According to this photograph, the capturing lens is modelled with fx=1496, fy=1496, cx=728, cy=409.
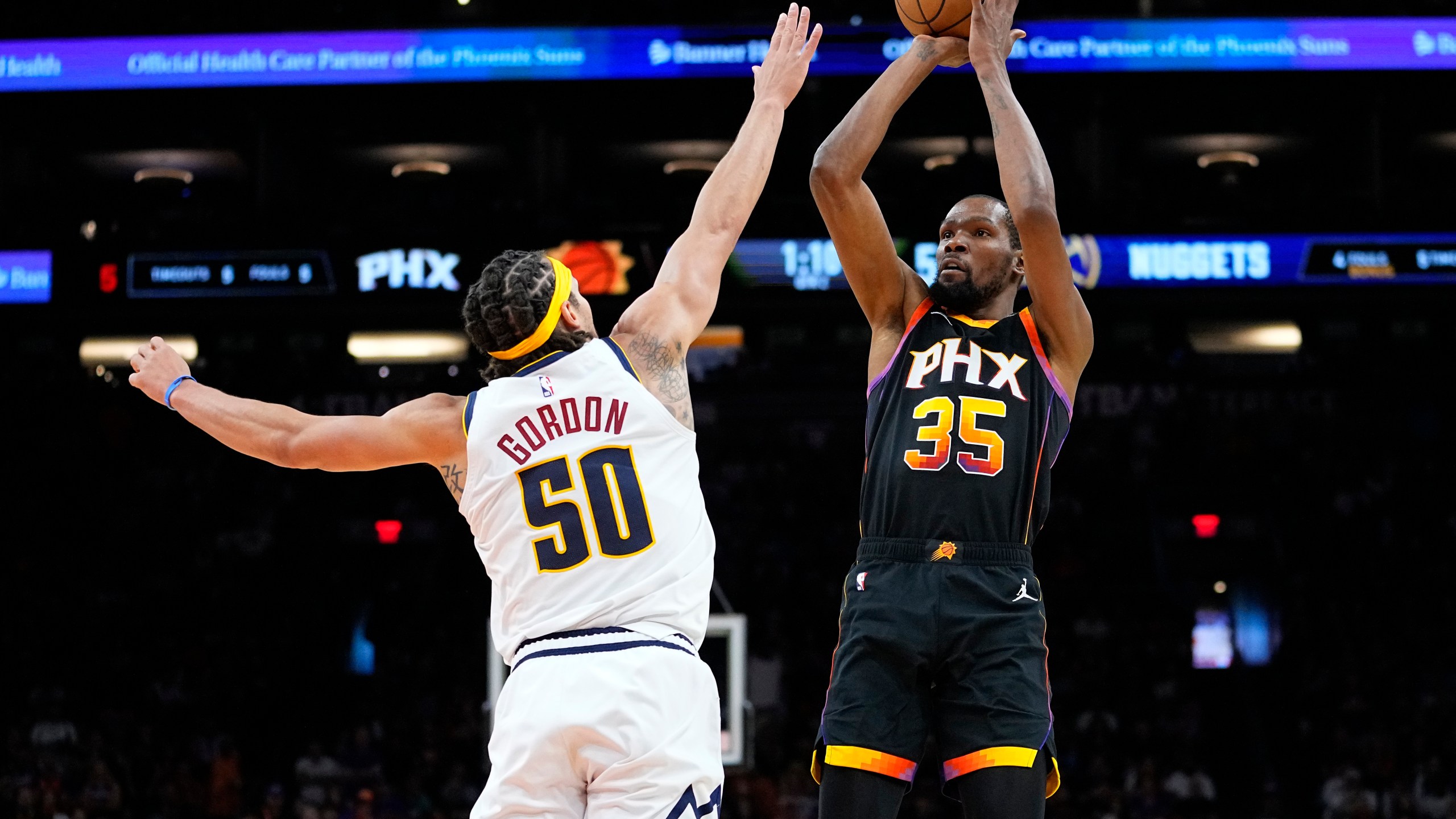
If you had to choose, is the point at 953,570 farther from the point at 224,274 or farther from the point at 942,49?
the point at 224,274

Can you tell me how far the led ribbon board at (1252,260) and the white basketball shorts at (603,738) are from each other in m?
8.84

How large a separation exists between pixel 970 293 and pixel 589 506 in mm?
1480

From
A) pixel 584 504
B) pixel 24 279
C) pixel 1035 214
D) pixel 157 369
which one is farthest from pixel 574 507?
pixel 24 279

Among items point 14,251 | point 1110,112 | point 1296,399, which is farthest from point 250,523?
point 1296,399

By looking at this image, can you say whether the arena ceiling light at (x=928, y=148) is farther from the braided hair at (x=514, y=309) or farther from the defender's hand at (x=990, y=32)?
the braided hair at (x=514, y=309)

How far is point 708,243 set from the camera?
4.21 m

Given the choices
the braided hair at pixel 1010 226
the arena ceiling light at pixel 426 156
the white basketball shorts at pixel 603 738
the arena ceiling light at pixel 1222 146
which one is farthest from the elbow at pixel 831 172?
the arena ceiling light at pixel 426 156

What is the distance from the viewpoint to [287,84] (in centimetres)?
1297

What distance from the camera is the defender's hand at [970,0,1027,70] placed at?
4.50 m

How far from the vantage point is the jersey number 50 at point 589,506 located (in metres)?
3.71

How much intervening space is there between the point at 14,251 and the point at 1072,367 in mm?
11132

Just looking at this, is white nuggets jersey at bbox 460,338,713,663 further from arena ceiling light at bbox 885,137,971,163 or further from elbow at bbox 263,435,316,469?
arena ceiling light at bbox 885,137,971,163


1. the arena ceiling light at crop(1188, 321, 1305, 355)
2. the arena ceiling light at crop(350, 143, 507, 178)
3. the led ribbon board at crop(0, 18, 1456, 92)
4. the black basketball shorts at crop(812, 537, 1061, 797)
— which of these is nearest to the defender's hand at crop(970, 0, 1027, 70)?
the black basketball shorts at crop(812, 537, 1061, 797)

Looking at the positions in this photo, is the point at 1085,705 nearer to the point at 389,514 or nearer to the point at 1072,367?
the point at 389,514
